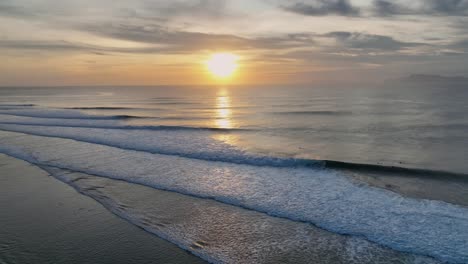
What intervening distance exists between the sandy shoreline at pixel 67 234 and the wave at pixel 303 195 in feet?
8.66

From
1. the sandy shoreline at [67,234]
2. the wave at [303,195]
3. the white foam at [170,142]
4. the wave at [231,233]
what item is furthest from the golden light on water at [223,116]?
the sandy shoreline at [67,234]

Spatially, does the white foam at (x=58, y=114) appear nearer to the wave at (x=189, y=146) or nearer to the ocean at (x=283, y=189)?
the wave at (x=189, y=146)

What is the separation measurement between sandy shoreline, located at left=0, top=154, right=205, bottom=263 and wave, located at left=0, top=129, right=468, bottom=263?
2.64 m

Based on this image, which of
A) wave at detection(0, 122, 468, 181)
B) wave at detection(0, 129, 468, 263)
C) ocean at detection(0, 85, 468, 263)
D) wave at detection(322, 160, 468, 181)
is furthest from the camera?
wave at detection(0, 122, 468, 181)

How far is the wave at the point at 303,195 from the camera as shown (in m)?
7.25

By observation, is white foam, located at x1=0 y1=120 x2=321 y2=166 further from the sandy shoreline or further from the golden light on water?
the sandy shoreline

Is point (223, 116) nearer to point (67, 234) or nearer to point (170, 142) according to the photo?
point (170, 142)

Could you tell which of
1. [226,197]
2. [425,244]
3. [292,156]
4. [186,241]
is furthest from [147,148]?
[425,244]

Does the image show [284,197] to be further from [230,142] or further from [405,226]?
[230,142]

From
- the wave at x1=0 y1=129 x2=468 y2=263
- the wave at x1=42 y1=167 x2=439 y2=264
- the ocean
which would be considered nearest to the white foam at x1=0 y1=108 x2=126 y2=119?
the ocean

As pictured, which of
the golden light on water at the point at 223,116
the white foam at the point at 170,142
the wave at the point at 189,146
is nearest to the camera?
the wave at the point at 189,146

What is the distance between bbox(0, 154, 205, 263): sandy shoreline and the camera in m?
6.31

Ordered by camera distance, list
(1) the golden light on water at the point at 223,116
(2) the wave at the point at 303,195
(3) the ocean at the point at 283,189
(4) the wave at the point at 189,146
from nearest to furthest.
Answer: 1. (3) the ocean at the point at 283,189
2. (2) the wave at the point at 303,195
3. (4) the wave at the point at 189,146
4. (1) the golden light on water at the point at 223,116

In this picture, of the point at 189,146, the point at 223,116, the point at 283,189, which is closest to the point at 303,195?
the point at 283,189
